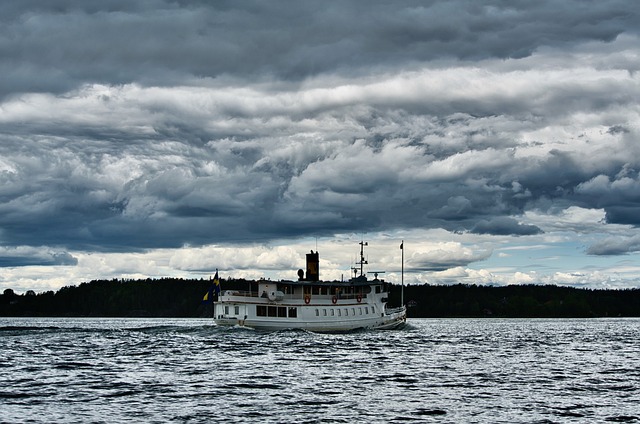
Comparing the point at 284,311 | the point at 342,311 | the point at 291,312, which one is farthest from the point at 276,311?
the point at 342,311

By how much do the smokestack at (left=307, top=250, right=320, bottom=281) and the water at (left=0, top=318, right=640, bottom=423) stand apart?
22.2 m

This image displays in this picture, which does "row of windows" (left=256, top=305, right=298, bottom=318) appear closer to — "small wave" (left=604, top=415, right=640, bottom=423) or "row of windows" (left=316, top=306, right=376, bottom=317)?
"row of windows" (left=316, top=306, right=376, bottom=317)

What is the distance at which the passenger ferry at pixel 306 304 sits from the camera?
3836 inches

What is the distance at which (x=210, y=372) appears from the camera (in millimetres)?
54906

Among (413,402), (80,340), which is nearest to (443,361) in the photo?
(413,402)

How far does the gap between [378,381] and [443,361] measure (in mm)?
17731

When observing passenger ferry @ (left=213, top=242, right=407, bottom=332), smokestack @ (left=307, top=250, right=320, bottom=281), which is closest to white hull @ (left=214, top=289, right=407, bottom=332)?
passenger ferry @ (left=213, top=242, right=407, bottom=332)

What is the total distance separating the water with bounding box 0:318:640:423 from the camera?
121ft

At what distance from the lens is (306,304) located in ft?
328

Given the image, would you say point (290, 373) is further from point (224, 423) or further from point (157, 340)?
point (157, 340)

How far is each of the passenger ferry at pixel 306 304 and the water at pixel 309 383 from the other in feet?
44.9

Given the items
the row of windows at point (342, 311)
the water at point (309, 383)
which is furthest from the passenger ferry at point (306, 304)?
the water at point (309, 383)

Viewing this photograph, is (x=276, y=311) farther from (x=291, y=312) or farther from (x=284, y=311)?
(x=291, y=312)

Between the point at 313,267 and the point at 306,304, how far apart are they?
320 inches
